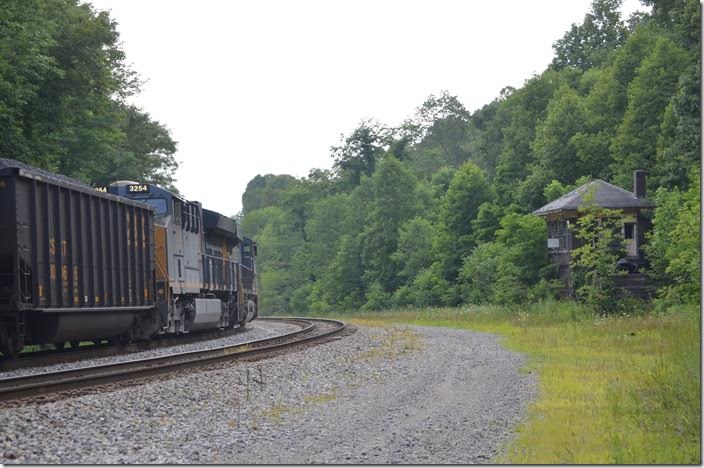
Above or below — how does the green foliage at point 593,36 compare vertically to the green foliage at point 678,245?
above

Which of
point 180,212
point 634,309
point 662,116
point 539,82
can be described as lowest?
point 634,309

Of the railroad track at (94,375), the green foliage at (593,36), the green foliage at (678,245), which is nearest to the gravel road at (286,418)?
the railroad track at (94,375)

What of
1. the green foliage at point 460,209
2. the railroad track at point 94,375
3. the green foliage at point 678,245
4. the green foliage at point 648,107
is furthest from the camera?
the green foliage at point 460,209

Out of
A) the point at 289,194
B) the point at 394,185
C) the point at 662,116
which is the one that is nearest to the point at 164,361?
the point at 662,116

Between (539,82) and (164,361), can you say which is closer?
(164,361)

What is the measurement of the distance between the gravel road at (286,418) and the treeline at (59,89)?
1873 centimetres

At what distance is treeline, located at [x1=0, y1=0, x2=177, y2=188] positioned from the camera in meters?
34.2

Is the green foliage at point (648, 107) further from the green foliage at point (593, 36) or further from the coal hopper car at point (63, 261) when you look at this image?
the coal hopper car at point (63, 261)

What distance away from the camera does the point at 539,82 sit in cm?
9650

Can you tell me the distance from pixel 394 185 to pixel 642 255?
37.0 meters

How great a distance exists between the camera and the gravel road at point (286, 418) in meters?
10.4

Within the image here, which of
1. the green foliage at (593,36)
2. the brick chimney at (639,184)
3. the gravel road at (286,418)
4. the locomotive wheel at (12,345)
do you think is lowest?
the gravel road at (286,418)

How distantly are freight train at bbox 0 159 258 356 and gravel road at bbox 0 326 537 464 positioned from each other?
13.5ft

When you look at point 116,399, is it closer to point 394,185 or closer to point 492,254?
point 492,254
